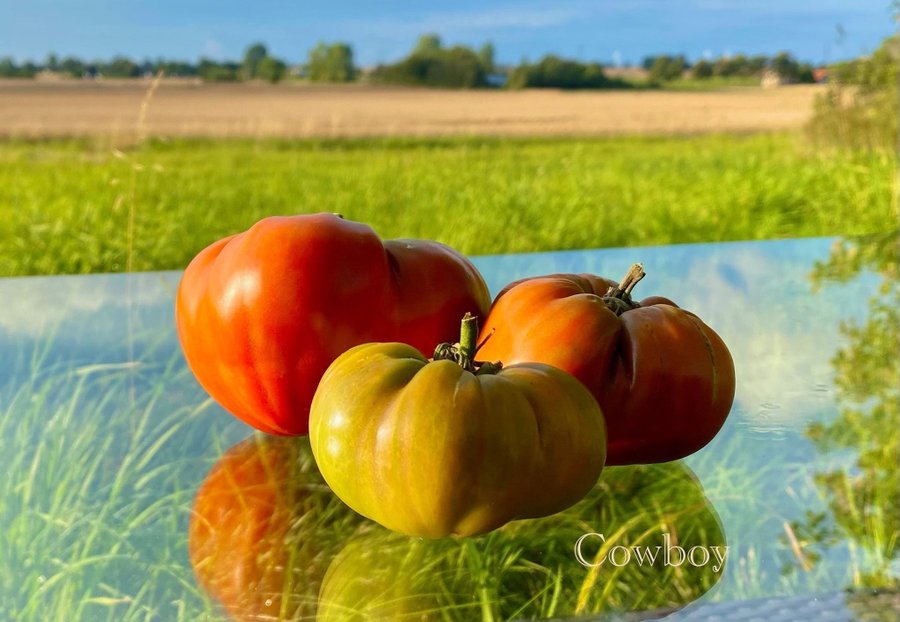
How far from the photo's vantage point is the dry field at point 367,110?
3340 millimetres

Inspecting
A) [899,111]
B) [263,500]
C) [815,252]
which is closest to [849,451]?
[263,500]

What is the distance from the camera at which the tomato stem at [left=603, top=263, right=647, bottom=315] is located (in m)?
0.62

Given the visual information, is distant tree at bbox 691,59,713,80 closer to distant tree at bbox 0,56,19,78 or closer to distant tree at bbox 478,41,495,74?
distant tree at bbox 478,41,495,74

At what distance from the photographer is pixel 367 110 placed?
3713 millimetres

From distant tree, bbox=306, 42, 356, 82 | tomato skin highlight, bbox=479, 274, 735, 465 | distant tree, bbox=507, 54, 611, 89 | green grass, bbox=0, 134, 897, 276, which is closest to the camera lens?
tomato skin highlight, bbox=479, 274, 735, 465

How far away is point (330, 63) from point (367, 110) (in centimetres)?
20

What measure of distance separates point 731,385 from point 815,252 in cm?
80

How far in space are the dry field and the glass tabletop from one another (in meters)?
2.59

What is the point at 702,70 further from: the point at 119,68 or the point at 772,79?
the point at 119,68

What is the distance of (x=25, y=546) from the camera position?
532 millimetres

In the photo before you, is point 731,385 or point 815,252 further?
point 815,252

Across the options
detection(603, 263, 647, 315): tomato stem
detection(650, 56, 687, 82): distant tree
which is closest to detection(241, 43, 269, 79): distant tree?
detection(650, 56, 687, 82): distant tree

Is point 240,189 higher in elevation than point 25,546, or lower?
lower

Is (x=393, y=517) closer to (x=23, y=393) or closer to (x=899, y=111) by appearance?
(x=23, y=393)
